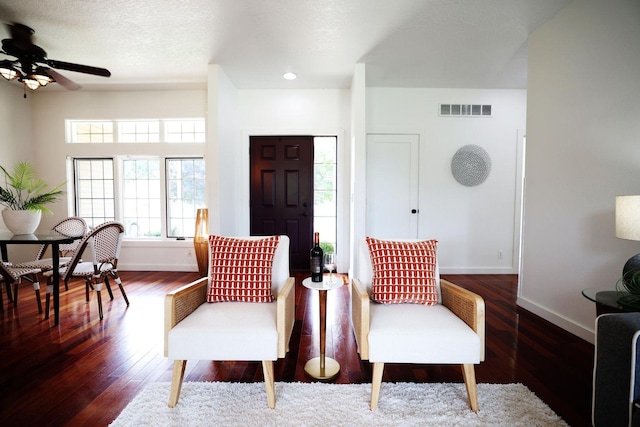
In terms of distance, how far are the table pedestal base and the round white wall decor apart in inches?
136

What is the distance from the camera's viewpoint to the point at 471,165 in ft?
13.8

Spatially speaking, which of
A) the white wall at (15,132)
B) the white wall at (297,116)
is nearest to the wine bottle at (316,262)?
the white wall at (297,116)

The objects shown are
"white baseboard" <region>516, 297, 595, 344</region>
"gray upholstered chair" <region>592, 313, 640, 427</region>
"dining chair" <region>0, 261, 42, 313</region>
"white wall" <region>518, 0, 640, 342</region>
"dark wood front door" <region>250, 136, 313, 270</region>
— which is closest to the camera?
"gray upholstered chair" <region>592, 313, 640, 427</region>

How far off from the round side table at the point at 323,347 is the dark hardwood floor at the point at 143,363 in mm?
62

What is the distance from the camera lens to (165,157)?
4.45 meters

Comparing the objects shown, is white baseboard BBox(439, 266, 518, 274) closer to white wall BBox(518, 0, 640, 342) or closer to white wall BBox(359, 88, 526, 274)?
white wall BBox(359, 88, 526, 274)

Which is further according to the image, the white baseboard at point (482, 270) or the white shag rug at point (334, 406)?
the white baseboard at point (482, 270)

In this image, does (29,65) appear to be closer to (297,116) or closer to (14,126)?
(14,126)

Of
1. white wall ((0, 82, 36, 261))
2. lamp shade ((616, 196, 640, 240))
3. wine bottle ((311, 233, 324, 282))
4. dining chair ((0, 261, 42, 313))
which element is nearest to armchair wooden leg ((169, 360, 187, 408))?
wine bottle ((311, 233, 324, 282))

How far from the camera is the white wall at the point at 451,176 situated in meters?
4.20

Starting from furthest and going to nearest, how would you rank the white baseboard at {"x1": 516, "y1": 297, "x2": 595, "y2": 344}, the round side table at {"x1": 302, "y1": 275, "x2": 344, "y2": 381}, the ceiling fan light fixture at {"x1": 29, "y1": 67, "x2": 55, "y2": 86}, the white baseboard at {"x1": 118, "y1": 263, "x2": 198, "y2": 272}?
the white baseboard at {"x1": 118, "y1": 263, "x2": 198, "y2": 272}, the ceiling fan light fixture at {"x1": 29, "y1": 67, "x2": 55, "y2": 86}, the white baseboard at {"x1": 516, "y1": 297, "x2": 595, "y2": 344}, the round side table at {"x1": 302, "y1": 275, "x2": 344, "y2": 381}

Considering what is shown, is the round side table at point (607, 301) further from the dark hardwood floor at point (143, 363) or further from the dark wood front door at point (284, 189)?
the dark wood front door at point (284, 189)

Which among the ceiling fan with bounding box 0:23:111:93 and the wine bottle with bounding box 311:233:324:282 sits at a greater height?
the ceiling fan with bounding box 0:23:111:93

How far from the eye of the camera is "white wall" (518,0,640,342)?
207cm
